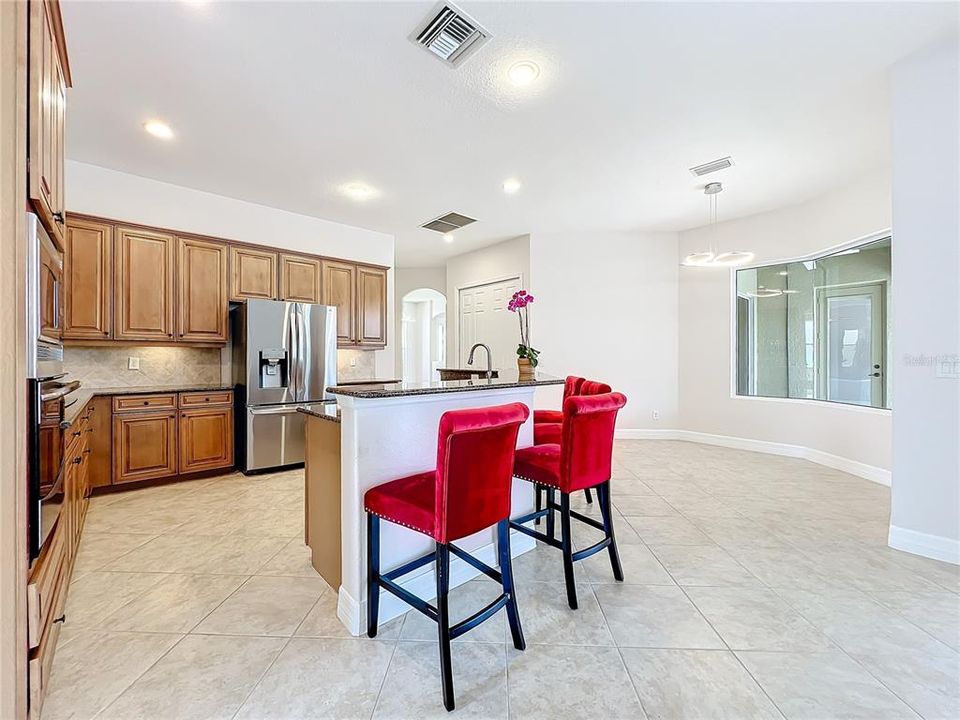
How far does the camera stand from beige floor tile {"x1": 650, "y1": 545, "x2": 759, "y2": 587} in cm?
214

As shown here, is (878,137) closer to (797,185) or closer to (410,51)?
(797,185)

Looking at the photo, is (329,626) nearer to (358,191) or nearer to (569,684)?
(569,684)

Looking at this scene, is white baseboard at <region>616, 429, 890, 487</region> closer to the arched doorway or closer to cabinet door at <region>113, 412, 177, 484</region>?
the arched doorway

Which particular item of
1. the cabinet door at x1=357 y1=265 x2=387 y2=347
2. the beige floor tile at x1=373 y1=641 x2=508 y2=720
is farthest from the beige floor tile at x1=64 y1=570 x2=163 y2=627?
the cabinet door at x1=357 y1=265 x2=387 y2=347

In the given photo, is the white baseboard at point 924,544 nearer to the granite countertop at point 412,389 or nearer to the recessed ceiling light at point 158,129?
the granite countertop at point 412,389

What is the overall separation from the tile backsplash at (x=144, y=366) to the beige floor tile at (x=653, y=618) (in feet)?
13.8

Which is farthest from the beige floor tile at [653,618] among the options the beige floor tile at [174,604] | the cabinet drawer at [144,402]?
the cabinet drawer at [144,402]

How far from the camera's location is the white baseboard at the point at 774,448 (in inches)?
152

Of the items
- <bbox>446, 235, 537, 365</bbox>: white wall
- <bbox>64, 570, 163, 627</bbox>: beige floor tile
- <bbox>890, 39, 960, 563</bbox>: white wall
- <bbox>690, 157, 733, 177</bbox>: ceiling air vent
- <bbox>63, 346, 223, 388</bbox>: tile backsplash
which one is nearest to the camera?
<bbox>64, 570, 163, 627</bbox>: beige floor tile

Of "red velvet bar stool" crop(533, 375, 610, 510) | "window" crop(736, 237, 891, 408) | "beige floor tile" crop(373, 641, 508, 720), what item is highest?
"window" crop(736, 237, 891, 408)

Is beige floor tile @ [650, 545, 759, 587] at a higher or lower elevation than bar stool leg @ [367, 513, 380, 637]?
lower

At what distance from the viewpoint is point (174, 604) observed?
1.93 m

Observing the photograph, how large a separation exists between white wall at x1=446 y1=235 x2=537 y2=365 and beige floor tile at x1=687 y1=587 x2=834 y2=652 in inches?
155

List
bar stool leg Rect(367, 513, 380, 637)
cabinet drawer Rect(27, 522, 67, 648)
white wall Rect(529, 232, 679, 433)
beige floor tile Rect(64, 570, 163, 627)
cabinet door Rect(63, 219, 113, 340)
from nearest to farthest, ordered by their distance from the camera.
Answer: cabinet drawer Rect(27, 522, 67, 648)
bar stool leg Rect(367, 513, 380, 637)
beige floor tile Rect(64, 570, 163, 627)
cabinet door Rect(63, 219, 113, 340)
white wall Rect(529, 232, 679, 433)
